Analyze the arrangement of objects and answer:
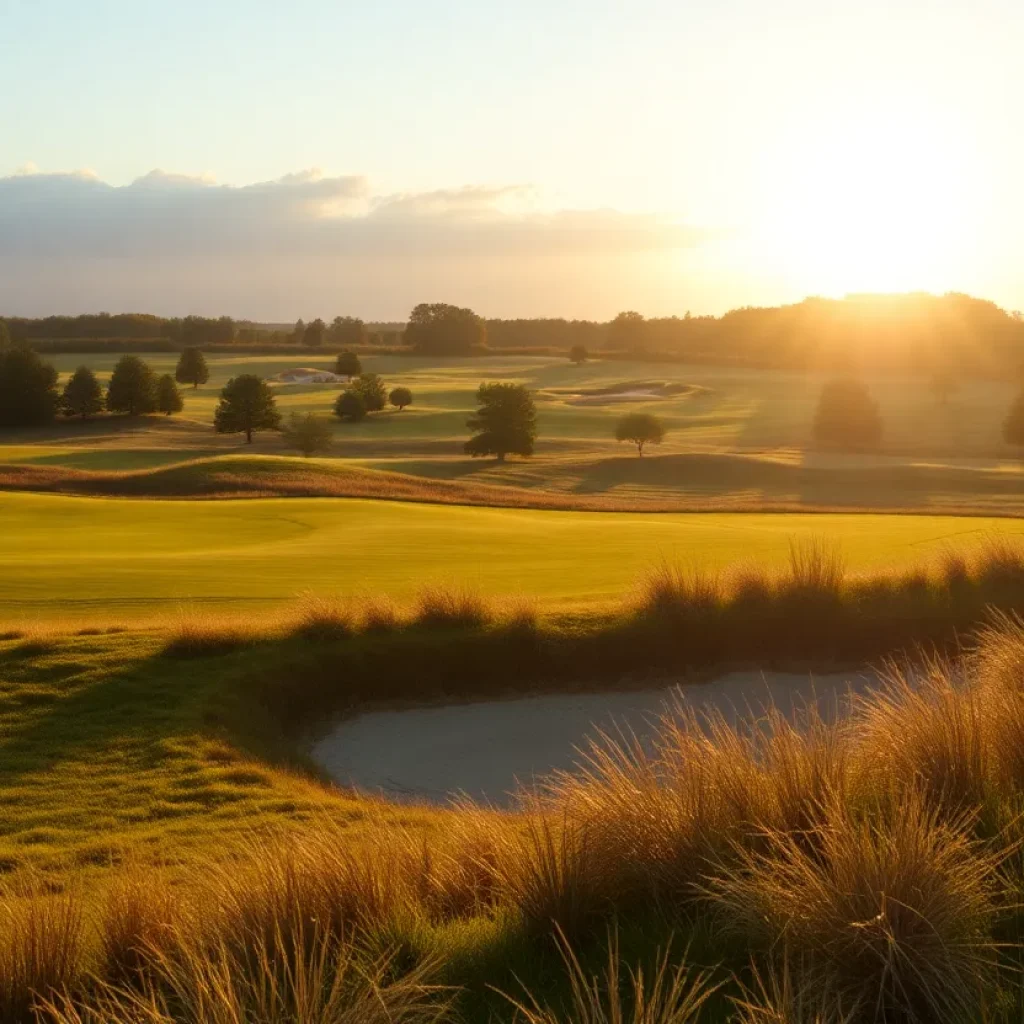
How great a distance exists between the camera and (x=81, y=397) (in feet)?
239

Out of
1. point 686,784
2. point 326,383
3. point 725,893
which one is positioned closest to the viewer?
point 725,893

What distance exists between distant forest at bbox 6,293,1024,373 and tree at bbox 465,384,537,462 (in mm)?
57524

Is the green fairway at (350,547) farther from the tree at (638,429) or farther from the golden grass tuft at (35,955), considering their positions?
the tree at (638,429)

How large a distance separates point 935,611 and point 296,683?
30.0ft

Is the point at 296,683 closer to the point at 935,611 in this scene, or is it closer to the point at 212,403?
the point at 935,611

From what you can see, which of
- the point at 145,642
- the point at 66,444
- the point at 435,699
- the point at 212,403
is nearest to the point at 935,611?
the point at 435,699

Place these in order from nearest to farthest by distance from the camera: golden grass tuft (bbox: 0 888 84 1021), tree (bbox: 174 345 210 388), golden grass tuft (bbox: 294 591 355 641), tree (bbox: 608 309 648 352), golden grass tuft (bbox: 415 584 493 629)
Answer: golden grass tuft (bbox: 0 888 84 1021)
golden grass tuft (bbox: 294 591 355 641)
golden grass tuft (bbox: 415 584 493 629)
tree (bbox: 174 345 210 388)
tree (bbox: 608 309 648 352)

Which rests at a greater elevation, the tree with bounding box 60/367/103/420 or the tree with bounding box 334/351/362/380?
the tree with bounding box 334/351/362/380

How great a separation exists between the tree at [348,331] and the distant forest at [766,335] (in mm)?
128

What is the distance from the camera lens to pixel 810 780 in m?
6.26

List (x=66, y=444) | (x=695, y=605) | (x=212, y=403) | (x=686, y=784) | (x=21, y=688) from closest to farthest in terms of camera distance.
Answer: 1. (x=686, y=784)
2. (x=21, y=688)
3. (x=695, y=605)
4. (x=66, y=444)
5. (x=212, y=403)

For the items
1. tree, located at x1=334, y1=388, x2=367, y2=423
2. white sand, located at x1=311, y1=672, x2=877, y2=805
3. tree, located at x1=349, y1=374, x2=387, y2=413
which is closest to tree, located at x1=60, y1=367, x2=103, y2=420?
tree, located at x1=334, y1=388, x2=367, y2=423

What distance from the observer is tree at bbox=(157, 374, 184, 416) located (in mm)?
74312

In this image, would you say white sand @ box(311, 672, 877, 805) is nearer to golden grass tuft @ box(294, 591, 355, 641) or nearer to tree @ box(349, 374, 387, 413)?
golden grass tuft @ box(294, 591, 355, 641)
